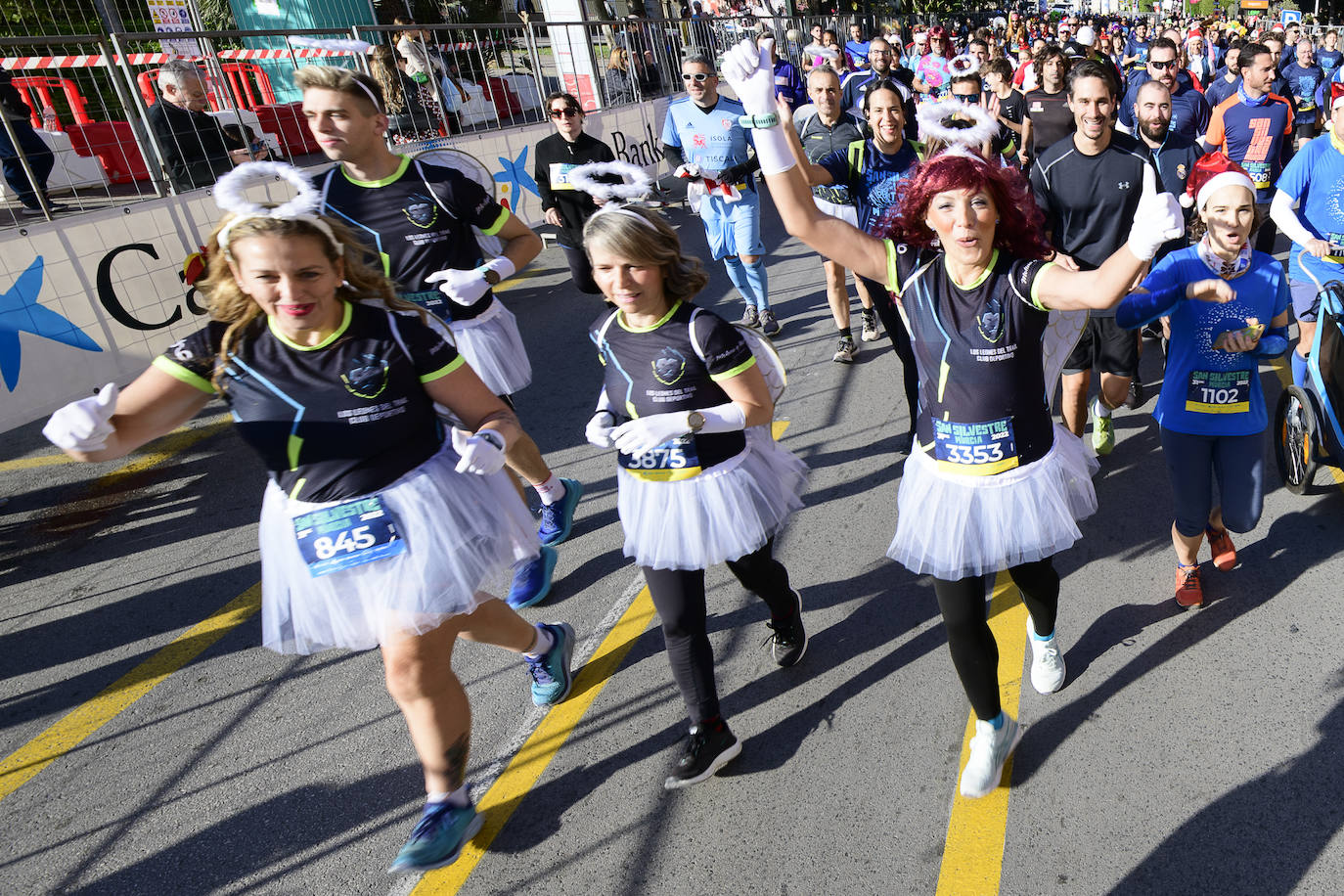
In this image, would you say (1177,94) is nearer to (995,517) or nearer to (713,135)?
(713,135)

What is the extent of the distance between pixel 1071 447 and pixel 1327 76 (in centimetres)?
1368

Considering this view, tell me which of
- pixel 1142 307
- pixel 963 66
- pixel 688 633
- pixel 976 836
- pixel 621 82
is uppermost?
pixel 621 82

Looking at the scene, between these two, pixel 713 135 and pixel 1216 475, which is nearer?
pixel 1216 475

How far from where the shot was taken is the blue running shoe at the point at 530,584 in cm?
411

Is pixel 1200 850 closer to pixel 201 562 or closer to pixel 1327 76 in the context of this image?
pixel 201 562

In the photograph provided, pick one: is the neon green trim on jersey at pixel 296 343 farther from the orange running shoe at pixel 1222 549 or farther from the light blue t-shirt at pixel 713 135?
the light blue t-shirt at pixel 713 135

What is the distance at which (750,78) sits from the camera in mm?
2430

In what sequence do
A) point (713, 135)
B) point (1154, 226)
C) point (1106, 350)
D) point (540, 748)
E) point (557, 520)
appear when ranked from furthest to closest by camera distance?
point (713, 135), point (557, 520), point (1106, 350), point (540, 748), point (1154, 226)

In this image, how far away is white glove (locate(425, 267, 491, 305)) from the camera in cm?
385

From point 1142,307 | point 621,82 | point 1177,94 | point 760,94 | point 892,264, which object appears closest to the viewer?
point 760,94

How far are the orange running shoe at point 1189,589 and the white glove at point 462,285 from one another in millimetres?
3206

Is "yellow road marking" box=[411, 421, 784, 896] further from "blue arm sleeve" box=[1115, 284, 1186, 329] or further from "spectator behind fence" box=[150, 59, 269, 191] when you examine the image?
"spectator behind fence" box=[150, 59, 269, 191]

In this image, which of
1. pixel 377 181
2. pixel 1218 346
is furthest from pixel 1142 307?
pixel 377 181

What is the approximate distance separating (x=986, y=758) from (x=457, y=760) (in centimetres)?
168
